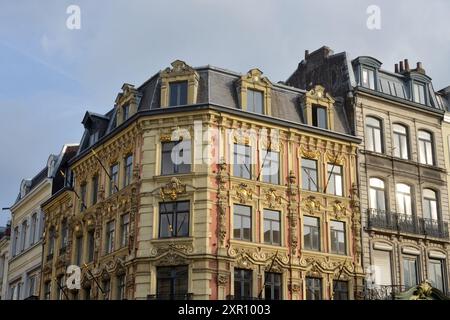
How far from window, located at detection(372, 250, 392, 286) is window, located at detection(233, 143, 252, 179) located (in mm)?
7346

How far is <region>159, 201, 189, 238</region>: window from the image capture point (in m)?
33.2

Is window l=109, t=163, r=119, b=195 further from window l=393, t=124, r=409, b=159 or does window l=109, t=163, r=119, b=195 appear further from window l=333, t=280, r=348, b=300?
window l=393, t=124, r=409, b=159

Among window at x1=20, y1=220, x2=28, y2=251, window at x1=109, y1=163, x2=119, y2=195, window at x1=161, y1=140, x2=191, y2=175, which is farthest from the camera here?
window at x1=20, y1=220, x2=28, y2=251

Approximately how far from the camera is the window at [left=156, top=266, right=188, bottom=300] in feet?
106

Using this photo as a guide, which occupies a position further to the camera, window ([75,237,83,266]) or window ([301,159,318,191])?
window ([75,237,83,266])

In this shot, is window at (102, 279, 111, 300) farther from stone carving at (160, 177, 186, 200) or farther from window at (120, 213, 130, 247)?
stone carving at (160, 177, 186, 200)

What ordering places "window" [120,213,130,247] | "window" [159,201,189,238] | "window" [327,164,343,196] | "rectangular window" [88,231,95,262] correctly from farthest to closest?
"rectangular window" [88,231,95,262] → "window" [327,164,343,196] → "window" [120,213,130,247] → "window" [159,201,189,238]

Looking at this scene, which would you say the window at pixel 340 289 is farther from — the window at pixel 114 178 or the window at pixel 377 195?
the window at pixel 114 178

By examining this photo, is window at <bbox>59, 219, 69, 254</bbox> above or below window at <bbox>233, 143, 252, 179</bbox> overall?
below

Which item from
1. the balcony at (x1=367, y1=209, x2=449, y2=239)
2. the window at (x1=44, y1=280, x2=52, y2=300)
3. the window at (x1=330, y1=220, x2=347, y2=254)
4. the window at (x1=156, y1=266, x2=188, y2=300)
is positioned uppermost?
the balcony at (x1=367, y1=209, x2=449, y2=239)

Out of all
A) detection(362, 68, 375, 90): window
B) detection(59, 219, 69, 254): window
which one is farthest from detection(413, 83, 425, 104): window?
detection(59, 219, 69, 254): window

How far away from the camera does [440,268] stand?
38844 millimetres

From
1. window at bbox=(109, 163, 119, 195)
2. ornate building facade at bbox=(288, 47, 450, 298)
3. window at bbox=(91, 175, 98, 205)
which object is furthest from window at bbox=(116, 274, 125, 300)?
ornate building facade at bbox=(288, 47, 450, 298)

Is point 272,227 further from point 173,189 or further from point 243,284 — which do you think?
point 173,189
